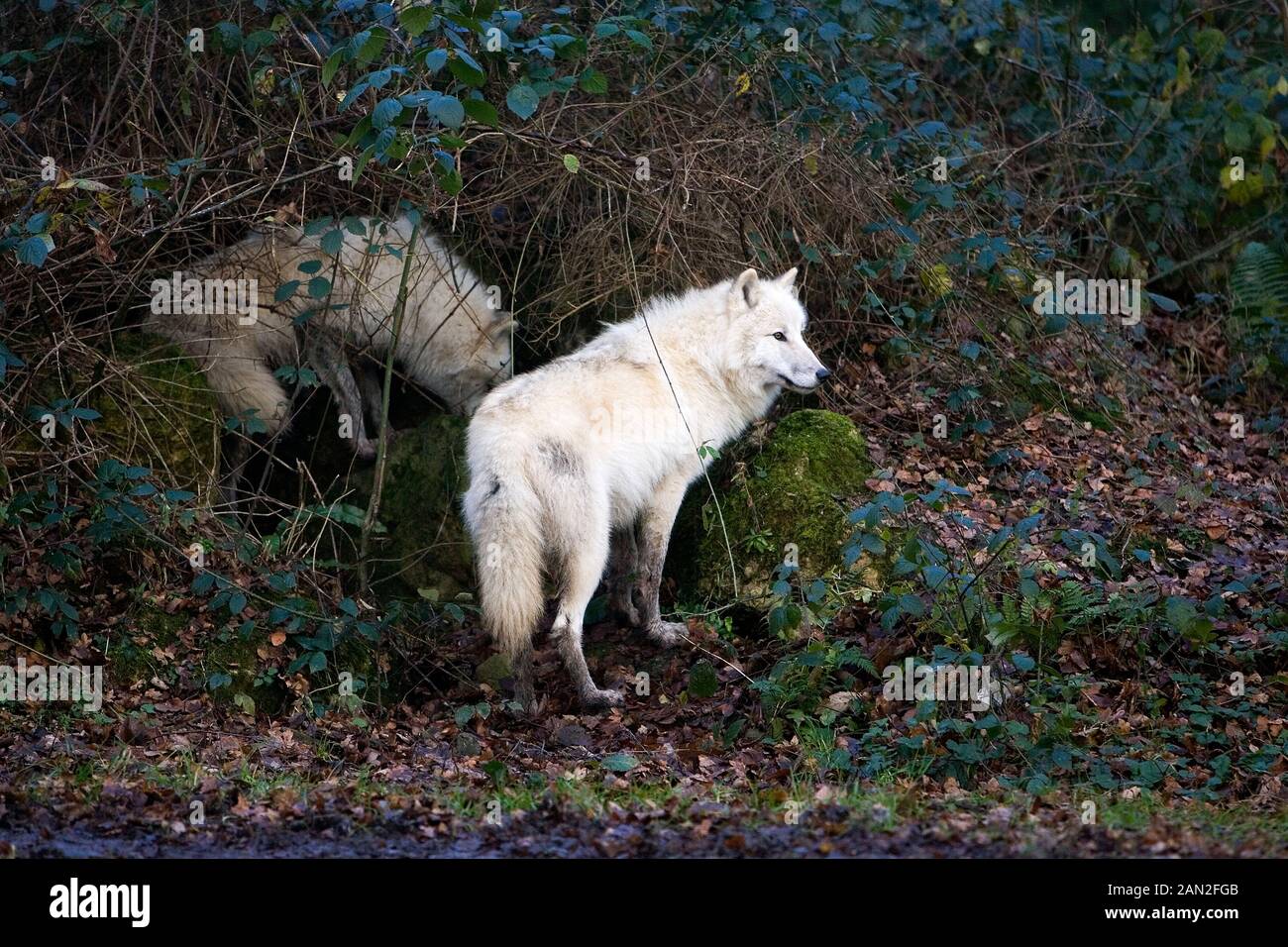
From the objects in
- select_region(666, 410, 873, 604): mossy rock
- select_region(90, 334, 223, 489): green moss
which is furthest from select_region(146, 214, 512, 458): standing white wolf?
select_region(666, 410, 873, 604): mossy rock

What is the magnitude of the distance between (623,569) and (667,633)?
56 centimetres

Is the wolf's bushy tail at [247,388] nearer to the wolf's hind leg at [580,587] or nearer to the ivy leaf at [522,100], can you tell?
the wolf's hind leg at [580,587]

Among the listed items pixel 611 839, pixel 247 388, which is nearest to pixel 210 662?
pixel 247 388

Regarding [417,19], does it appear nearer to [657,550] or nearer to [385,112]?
[385,112]

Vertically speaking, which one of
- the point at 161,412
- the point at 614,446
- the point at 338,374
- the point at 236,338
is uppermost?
the point at 236,338

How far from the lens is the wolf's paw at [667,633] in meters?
7.27

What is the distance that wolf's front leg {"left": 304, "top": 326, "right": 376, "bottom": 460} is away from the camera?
27.3 feet

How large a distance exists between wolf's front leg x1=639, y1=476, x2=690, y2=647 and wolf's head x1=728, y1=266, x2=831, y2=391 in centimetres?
85

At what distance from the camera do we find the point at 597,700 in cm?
670

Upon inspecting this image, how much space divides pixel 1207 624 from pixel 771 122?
466 cm

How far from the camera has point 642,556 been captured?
752 centimetres
